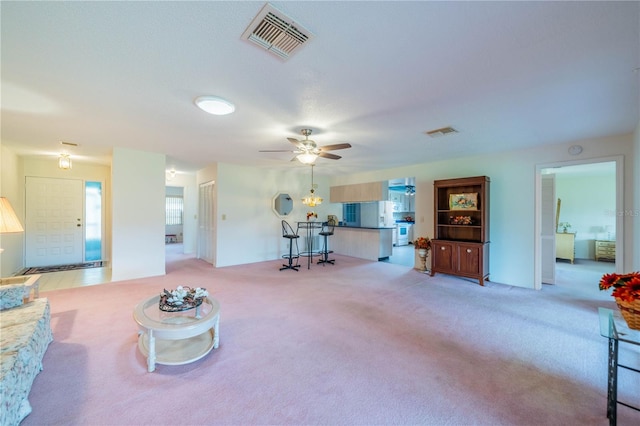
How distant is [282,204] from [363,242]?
100 inches

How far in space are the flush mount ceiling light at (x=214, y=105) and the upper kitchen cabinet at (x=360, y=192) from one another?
16.6 feet

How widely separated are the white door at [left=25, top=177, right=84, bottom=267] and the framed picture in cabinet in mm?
8675

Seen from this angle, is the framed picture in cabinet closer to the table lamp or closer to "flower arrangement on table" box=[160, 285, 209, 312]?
"flower arrangement on table" box=[160, 285, 209, 312]

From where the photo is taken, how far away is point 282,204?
7266mm

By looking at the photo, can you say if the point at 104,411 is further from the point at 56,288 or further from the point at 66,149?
the point at 66,149

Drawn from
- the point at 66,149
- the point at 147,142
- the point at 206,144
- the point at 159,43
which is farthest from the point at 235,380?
the point at 66,149

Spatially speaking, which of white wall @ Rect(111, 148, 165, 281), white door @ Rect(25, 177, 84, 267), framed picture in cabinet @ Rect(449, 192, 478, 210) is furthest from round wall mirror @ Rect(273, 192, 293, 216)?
white door @ Rect(25, 177, 84, 267)

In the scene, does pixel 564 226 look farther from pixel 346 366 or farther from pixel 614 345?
pixel 346 366

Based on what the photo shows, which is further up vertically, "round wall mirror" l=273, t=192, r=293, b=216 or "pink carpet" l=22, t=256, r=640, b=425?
"round wall mirror" l=273, t=192, r=293, b=216

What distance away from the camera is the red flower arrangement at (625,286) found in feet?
5.04

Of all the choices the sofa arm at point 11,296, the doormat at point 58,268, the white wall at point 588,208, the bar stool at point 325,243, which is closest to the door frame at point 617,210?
the white wall at point 588,208

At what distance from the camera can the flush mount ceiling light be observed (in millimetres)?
2555

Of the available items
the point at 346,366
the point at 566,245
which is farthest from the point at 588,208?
the point at 346,366

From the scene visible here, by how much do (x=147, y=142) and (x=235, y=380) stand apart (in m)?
4.04
